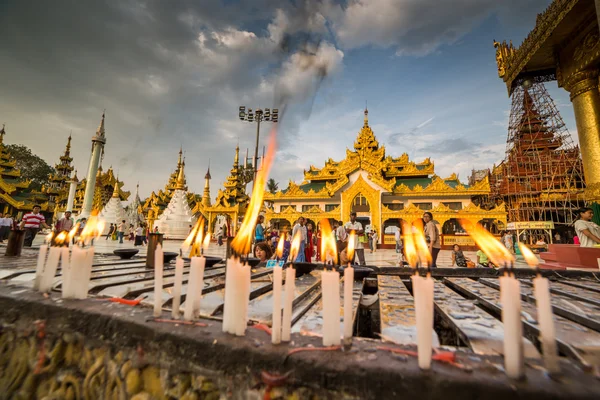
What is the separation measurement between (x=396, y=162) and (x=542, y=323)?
104ft

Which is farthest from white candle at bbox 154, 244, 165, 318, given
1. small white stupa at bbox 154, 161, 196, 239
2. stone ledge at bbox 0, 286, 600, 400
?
small white stupa at bbox 154, 161, 196, 239

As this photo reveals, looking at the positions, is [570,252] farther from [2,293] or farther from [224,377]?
[2,293]

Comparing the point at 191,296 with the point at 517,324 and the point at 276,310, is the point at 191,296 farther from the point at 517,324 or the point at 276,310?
the point at 517,324

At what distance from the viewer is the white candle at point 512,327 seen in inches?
31.2

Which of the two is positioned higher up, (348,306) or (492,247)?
(492,247)

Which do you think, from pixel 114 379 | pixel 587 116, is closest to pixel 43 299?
pixel 114 379

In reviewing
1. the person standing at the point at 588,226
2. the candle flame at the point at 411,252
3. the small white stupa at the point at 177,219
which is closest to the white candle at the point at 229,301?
the candle flame at the point at 411,252

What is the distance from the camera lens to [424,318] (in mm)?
889

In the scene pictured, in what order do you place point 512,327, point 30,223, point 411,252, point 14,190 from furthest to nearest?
point 14,190, point 30,223, point 411,252, point 512,327

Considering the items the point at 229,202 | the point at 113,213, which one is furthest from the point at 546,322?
the point at 113,213

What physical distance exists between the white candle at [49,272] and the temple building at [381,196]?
2403 centimetres

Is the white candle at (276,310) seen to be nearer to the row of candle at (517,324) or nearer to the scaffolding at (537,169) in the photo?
the row of candle at (517,324)

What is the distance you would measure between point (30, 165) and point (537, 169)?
76122 mm

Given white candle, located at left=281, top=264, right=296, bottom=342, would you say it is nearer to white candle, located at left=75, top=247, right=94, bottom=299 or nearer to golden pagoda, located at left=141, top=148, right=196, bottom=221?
white candle, located at left=75, top=247, right=94, bottom=299
